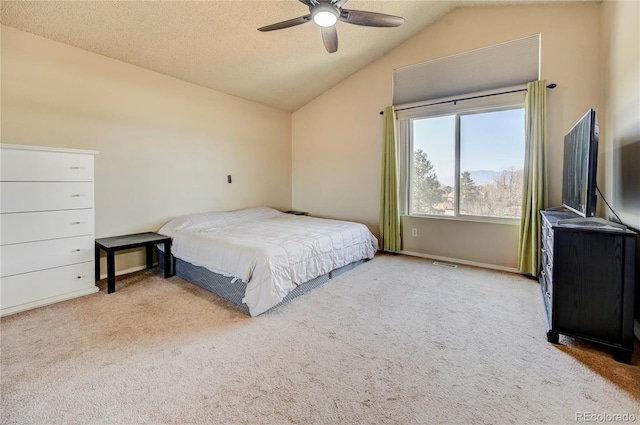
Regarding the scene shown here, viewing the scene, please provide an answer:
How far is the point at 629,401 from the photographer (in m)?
1.44

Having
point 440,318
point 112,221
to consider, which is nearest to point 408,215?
point 440,318

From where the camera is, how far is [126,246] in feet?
9.68

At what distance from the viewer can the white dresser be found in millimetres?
2346

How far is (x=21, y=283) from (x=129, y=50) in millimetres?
2514

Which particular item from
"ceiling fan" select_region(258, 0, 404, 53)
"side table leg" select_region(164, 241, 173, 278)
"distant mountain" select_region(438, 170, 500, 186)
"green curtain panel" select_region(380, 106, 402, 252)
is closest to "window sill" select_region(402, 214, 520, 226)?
"green curtain panel" select_region(380, 106, 402, 252)

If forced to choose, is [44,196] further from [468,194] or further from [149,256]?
[468,194]

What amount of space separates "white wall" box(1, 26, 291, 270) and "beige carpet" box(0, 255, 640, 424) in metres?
1.34

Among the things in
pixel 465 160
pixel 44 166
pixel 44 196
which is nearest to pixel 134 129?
pixel 44 166

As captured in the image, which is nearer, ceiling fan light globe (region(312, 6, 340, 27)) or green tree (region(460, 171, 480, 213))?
ceiling fan light globe (region(312, 6, 340, 27))

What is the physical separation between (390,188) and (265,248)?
241 centimetres

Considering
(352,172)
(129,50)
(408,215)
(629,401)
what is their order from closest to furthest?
(629,401) < (129,50) < (408,215) < (352,172)

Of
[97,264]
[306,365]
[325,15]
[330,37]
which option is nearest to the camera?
[306,365]

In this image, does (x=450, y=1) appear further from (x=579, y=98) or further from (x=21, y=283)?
(x=21, y=283)

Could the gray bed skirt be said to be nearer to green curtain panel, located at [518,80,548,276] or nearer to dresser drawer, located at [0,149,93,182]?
dresser drawer, located at [0,149,93,182]
